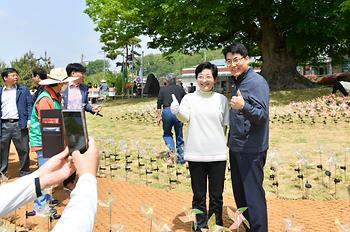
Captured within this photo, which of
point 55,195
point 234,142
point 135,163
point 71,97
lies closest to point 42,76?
point 71,97

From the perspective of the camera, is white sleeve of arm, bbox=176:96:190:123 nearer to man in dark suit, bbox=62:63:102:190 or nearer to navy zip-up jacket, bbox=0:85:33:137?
man in dark suit, bbox=62:63:102:190

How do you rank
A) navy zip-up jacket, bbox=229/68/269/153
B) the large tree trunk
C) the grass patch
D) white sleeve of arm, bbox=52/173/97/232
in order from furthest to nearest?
1. the large tree trunk
2. the grass patch
3. navy zip-up jacket, bbox=229/68/269/153
4. white sleeve of arm, bbox=52/173/97/232

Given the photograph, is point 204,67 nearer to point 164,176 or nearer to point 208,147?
point 208,147

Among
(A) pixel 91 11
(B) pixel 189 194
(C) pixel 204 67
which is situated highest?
(A) pixel 91 11

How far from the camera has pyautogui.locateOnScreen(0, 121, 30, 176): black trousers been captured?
716 cm

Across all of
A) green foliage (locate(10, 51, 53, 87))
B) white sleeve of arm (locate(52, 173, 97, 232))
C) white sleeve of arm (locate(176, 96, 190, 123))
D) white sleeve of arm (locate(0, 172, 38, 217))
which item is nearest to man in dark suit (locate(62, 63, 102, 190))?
white sleeve of arm (locate(176, 96, 190, 123))

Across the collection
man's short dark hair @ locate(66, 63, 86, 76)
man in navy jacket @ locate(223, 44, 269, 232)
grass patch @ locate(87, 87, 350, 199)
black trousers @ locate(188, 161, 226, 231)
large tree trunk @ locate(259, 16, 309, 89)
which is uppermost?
large tree trunk @ locate(259, 16, 309, 89)

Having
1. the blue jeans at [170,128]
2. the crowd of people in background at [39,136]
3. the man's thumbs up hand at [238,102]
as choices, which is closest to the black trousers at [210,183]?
the man's thumbs up hand at [238,102]

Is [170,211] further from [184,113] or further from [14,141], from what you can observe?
[14,141]

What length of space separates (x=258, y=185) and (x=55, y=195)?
3411 millimetres

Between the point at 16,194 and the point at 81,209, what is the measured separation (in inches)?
14.1

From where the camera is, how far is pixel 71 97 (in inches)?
255

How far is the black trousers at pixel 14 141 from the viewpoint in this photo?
716 centimetres

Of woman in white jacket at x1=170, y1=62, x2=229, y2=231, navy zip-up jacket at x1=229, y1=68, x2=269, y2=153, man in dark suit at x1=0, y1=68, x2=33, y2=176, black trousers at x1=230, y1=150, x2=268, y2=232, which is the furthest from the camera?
man in dark suit at x1=0, y1=68, x2=33, y2=176
